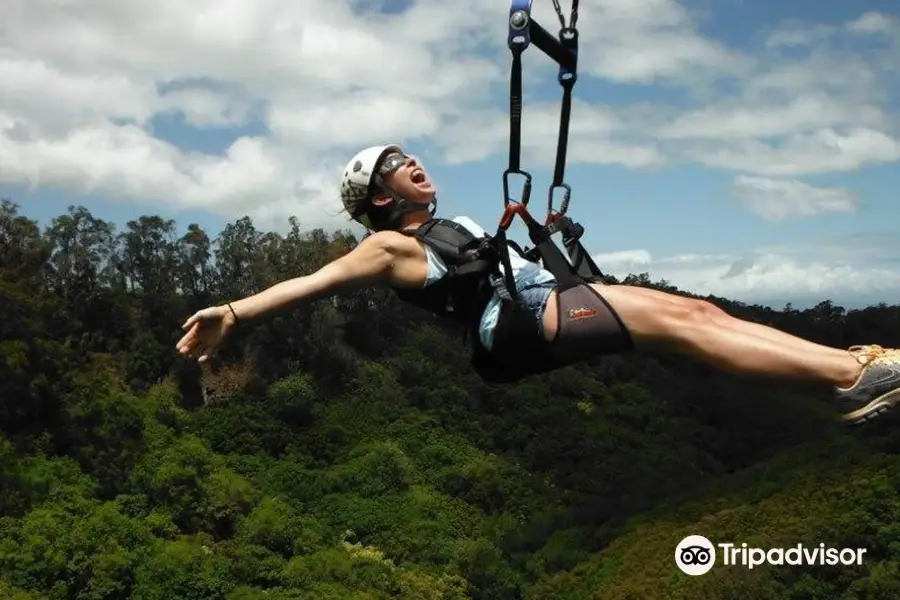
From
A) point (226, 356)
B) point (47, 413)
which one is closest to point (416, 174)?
point (47, 413)

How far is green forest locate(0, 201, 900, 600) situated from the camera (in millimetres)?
41062

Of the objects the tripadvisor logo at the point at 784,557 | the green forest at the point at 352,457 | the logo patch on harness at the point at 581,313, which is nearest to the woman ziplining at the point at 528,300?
the logo patch on harness at the point at 581,313

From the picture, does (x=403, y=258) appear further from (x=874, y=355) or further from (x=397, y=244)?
(x=874, y=355)

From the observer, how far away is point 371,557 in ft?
167

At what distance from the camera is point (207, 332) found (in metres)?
3.48

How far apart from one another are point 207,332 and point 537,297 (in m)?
1.23

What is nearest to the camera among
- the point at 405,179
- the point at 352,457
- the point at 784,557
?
the point at 405,179

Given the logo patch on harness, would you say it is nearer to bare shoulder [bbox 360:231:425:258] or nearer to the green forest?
bare shoulder [bbox 360:231:425:258]

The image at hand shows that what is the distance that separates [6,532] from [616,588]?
26.1 m

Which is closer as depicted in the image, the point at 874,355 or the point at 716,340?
the point at 874,355

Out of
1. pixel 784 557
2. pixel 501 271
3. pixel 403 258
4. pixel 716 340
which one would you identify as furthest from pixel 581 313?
pixel 784 557

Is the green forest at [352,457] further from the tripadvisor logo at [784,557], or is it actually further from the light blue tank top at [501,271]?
the light blue tank top at [501,271]

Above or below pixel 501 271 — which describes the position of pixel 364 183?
above

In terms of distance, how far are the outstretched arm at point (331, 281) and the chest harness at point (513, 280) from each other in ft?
0.60
